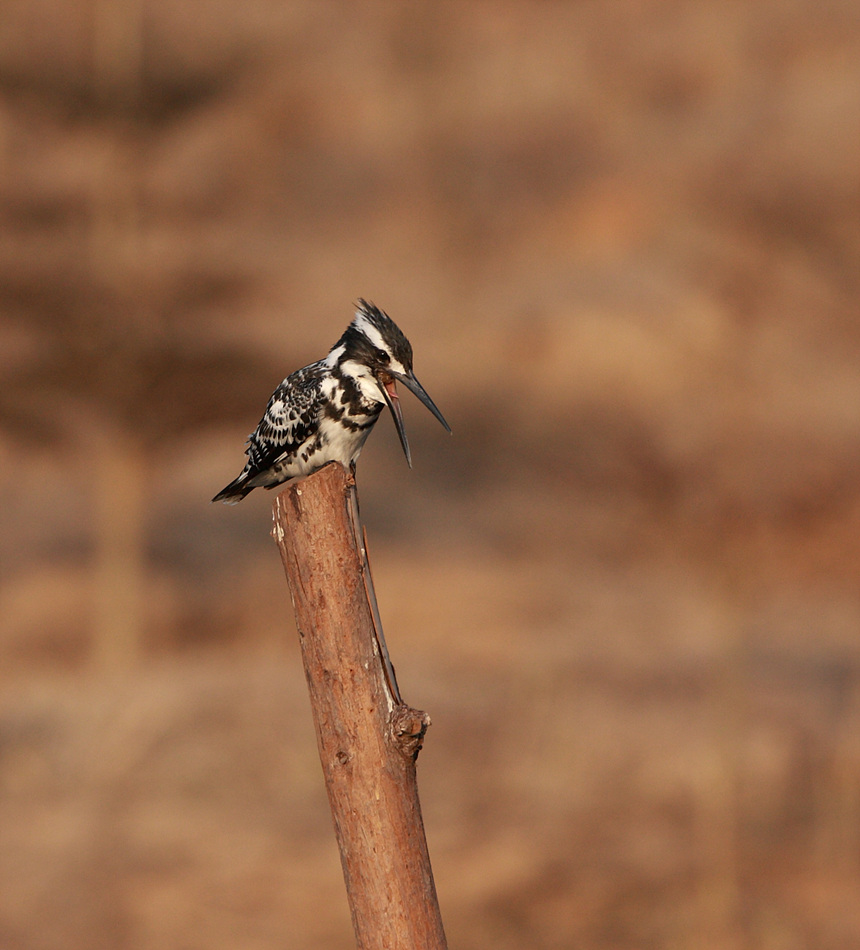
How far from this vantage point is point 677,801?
4449mm

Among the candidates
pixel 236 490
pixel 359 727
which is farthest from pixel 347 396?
pixel 359 727

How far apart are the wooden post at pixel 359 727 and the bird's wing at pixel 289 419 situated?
816 millimetres

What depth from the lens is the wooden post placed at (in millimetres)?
1551

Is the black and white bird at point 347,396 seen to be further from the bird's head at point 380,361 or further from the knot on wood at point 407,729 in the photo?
the knot on wood at point 407,729

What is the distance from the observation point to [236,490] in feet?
9.30

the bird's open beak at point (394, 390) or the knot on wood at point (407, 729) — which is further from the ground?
the bird's open beak at point (394, 390)

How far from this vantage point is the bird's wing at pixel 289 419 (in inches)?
97.4

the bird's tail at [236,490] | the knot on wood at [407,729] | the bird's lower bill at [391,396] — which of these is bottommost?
the knot on wood at [407,729]

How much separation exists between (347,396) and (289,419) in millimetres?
208

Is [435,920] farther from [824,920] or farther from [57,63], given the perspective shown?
[57,63]

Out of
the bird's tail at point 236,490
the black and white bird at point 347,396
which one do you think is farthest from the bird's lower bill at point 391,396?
the bird's tail at point 236,490

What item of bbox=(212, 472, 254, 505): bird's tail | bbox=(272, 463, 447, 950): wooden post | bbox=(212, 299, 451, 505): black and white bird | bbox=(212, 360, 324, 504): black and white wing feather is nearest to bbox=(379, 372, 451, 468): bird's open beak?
bbox=(212, 299, 451, 505): black and white bird

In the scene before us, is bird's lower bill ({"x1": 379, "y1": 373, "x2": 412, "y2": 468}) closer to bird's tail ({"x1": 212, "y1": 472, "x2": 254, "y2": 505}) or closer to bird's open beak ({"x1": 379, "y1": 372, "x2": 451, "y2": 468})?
bird's open beak ({"x1": 379, "y1": 372, "x2": 451, "y2": 468})

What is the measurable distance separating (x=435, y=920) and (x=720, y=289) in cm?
368
